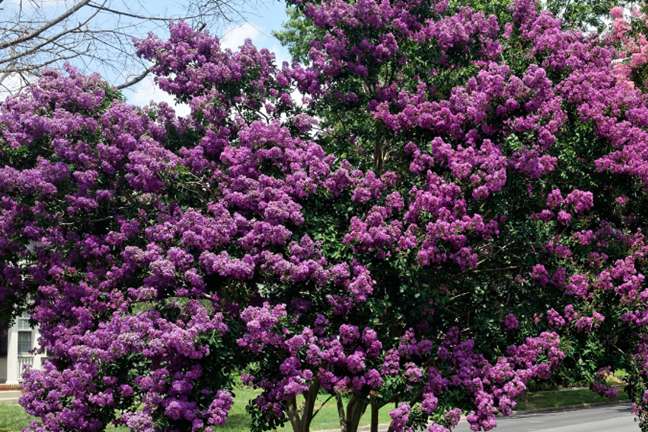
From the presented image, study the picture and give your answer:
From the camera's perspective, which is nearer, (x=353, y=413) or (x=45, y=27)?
(x=45, y=27)

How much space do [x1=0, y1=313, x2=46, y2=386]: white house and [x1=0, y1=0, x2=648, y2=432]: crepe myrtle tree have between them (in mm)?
19092

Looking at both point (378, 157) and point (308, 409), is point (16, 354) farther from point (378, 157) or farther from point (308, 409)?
point (378, 157)

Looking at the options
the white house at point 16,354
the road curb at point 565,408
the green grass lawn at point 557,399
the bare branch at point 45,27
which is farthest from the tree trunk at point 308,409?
the green grass lawn at point 557,399

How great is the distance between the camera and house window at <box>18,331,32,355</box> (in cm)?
2839

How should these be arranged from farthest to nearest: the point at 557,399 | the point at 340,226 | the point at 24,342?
the point at 557,399, the point at 24,342, the point at 340,226

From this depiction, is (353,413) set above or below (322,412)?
above

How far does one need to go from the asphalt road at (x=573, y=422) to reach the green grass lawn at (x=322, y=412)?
2.14 metres

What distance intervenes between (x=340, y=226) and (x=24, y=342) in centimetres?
2452

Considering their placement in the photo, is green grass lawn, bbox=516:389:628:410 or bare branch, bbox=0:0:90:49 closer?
bare branch, bbox=0:0:90:49

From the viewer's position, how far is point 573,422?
25.1 m

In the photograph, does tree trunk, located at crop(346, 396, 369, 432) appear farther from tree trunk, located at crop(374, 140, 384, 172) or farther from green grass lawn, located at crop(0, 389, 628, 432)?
green grass lawn, located at crop(0, 389, 628, 432)

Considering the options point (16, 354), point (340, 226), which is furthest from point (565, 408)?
point (340, 226)

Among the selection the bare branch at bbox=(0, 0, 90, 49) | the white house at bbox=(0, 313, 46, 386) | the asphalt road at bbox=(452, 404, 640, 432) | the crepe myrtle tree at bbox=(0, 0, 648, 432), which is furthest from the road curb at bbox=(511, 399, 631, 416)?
the bare branch at bbox=(0, 0, 90, 49)

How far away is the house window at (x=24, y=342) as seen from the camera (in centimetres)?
2839
